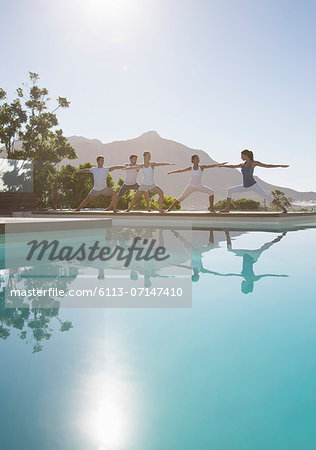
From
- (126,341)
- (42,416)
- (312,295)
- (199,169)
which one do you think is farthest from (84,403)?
(199,169)

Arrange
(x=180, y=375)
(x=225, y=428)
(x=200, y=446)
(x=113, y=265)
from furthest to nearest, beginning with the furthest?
1. (x=113, y=265)
2. (x=180, y=375)
3. (x=225, y=428)
4. (x=200, y=446)

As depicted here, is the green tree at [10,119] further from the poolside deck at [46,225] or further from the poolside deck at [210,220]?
the poolside deck at [46,225]

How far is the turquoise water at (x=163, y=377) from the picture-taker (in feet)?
5.12

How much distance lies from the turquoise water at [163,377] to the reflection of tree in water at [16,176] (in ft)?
48.7

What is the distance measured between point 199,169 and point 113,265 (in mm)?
6299

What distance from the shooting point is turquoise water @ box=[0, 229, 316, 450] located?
5.12ft

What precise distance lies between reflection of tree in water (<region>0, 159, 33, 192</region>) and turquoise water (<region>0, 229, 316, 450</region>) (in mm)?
14833

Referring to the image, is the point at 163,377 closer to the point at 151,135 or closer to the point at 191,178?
the point at 191,178

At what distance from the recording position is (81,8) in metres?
13.3

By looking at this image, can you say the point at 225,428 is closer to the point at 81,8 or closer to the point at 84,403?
the point at 84,403

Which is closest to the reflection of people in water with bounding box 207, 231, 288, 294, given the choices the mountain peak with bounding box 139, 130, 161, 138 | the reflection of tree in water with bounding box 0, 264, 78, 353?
the reflection of tree in water with bounding box 0, 264, 78, 353

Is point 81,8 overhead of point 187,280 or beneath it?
overhead

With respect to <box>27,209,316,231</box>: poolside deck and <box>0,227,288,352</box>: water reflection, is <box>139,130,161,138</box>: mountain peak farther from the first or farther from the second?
<box>0,227,288,352</box>: water reflection

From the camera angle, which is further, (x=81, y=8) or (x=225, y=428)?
(x=81, y=8)
